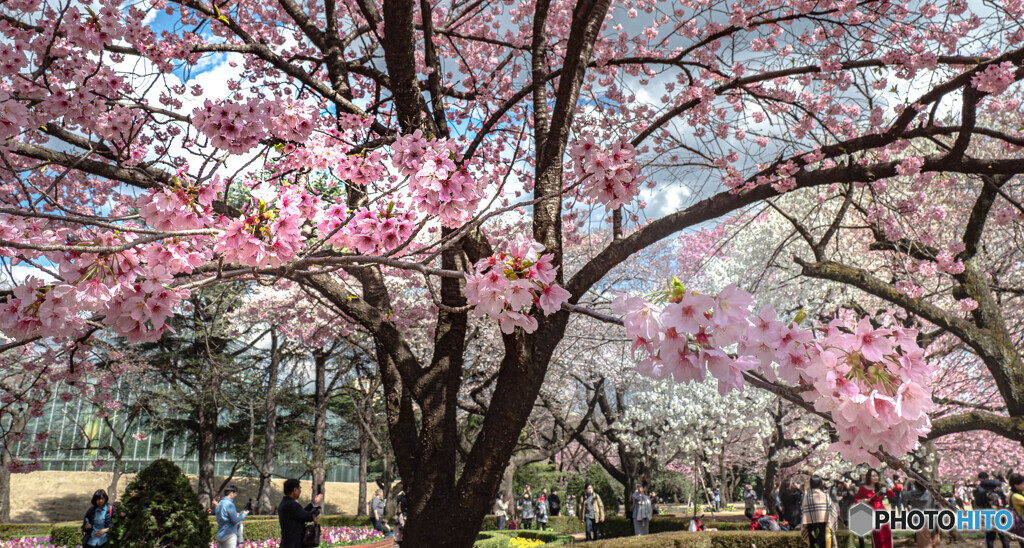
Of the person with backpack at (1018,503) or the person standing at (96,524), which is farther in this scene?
the person standing at (96,524)

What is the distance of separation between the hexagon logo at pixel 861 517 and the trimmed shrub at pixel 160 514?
332 inches

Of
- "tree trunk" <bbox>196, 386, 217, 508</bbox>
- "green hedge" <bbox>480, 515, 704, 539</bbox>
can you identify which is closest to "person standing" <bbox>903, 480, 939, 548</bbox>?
"green hedge" <bbox>480, 515, 704, 539</bbox>

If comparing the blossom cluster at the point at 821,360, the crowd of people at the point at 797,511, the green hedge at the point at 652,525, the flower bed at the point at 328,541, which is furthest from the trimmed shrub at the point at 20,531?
the blossom cluster at the point at 821,360

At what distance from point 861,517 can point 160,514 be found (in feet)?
30.1

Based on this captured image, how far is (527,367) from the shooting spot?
150 inches

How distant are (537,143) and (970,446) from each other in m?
15.7

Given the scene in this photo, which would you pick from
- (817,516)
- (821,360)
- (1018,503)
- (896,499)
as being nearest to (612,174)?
(821,360)

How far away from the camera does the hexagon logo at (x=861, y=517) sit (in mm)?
7703

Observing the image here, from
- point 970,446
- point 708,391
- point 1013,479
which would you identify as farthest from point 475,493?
point 970,446

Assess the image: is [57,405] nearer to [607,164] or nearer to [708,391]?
[708,391]

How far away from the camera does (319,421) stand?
20188mm

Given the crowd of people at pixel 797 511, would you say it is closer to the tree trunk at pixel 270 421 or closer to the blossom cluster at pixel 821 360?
the blossom cluster at pixel 821 360

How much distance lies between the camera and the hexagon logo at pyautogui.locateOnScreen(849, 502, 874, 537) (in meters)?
7.70

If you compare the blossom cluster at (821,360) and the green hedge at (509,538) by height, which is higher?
the blossom cluster at (821,360)
